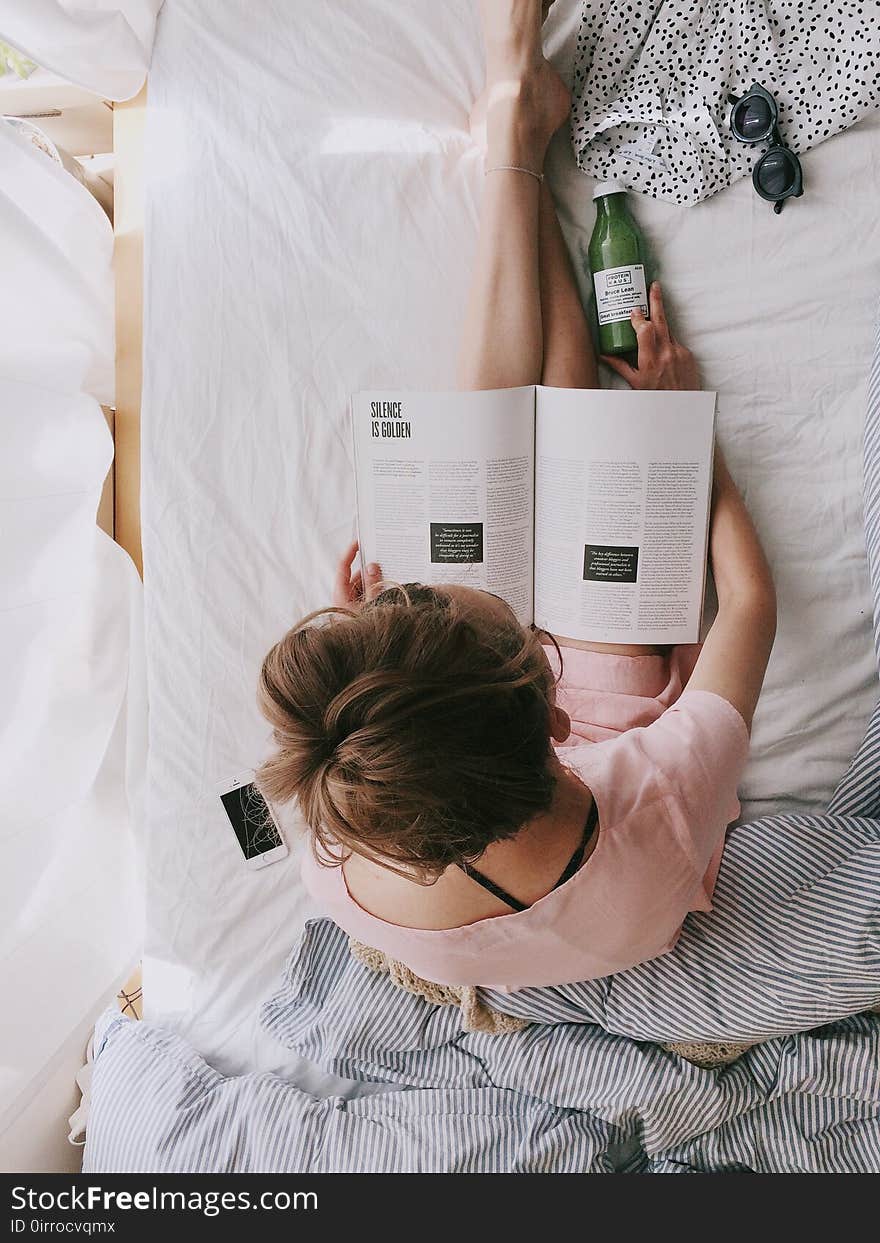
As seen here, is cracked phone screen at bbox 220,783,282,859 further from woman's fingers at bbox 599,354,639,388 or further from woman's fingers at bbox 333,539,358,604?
woman's fingers at bbox 599,354,639,388

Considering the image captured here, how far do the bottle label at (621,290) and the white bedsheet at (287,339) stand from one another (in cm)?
6

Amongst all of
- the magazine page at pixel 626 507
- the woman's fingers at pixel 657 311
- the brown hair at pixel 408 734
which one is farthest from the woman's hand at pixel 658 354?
the brown hair at pixel 408 734

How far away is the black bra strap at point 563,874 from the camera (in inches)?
26.6

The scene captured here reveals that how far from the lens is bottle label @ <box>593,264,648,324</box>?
101cm

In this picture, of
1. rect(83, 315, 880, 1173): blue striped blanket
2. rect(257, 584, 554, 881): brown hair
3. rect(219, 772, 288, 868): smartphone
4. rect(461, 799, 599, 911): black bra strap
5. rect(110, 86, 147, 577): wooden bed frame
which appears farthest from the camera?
rect(110, 86, 147, 577): wooden bed frame

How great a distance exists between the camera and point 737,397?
1.02 meters

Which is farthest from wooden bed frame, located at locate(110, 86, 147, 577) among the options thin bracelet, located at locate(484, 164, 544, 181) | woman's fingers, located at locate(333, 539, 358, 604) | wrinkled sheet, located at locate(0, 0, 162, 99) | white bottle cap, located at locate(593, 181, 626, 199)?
white bottle cap, located at locate(593, 181, 626, 199)

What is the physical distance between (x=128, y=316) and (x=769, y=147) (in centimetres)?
81

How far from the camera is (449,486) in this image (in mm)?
960

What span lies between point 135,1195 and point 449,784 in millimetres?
628

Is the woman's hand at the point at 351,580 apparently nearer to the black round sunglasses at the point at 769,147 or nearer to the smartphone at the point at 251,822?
the smartphone at the point at 251,822

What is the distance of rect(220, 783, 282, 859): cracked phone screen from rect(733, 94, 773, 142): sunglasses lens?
3.07 ft

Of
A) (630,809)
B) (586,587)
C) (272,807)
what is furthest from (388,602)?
(272,807)

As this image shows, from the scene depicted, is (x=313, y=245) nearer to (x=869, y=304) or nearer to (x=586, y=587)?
(x=586, y=587)
